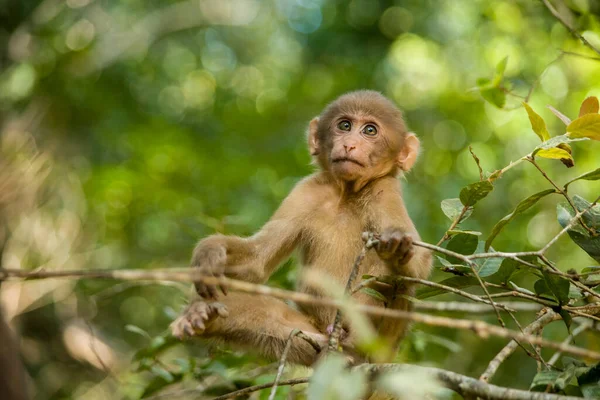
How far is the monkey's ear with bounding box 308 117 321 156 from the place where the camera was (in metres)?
5.95

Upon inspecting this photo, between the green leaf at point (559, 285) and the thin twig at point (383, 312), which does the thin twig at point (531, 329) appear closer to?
the green leaf at point (559, 285)

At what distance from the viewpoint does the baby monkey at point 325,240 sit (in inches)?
175

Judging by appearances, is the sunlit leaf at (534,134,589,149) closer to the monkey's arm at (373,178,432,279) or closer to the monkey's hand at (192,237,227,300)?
the monkey's arm at (373,178,432,279)

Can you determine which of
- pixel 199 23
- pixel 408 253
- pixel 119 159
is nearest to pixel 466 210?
pixel 408 253

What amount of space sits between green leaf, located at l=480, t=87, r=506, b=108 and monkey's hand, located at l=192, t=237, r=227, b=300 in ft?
6.78

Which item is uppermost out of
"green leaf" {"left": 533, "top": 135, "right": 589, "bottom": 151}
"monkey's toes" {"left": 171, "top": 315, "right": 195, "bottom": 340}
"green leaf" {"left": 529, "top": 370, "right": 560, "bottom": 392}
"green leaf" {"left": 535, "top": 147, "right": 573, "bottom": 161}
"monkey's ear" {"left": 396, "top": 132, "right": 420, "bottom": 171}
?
"green leaf" {"left": 533, "top": 135, "right": 589, "bottom": 151}

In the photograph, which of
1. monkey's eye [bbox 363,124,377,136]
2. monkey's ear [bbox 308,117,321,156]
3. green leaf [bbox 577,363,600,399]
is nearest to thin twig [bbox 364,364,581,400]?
green leaf [bbox 577,363,600,399]

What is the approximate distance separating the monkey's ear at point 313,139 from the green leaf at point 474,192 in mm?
2348

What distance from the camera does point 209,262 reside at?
4.34 meters

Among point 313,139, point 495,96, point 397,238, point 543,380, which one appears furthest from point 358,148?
point 543,380

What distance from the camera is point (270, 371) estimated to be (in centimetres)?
591

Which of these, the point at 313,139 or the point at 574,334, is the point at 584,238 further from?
the point at 313,139

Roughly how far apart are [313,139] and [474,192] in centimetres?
255

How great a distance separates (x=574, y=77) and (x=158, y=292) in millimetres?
7977
